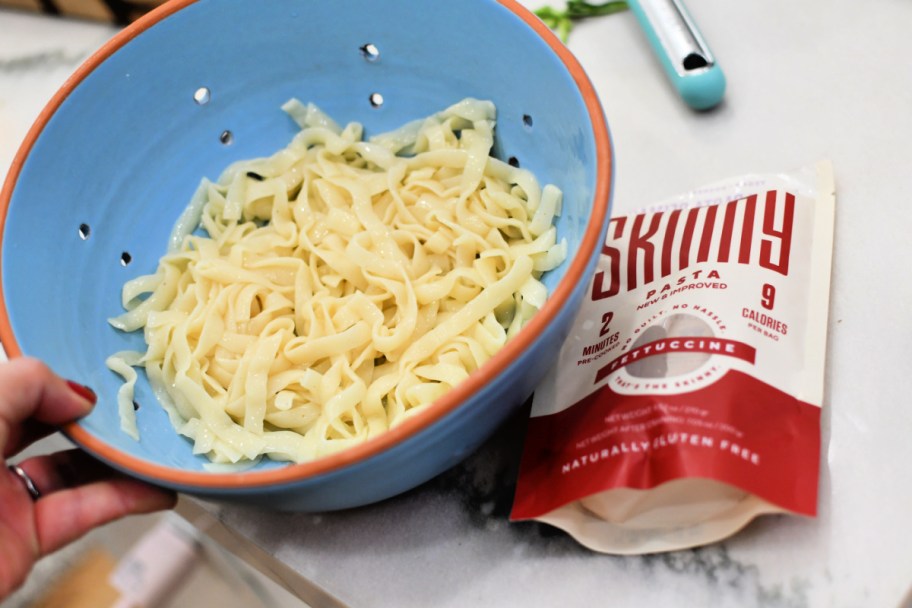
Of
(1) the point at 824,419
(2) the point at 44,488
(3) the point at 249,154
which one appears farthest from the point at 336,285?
(1) the point at 824,419

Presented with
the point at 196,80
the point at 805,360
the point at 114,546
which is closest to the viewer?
the point at 805,360

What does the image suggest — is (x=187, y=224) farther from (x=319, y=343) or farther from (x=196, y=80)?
(x=319, y=343)

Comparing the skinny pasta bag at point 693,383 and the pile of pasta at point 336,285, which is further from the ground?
the pile of pasta at point 336,285

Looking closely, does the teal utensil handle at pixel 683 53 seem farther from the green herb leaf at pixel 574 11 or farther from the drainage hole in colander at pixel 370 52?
the drainage hole in colander at pixel 370 52

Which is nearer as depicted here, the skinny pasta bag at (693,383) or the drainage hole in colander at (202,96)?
the skinny pasta bag at (693,383)

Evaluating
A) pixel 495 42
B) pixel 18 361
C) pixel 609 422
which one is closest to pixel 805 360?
pixel 609 422

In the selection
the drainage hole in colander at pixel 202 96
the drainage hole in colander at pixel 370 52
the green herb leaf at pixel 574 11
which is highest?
the drainage hole in colander at pixel 202 96

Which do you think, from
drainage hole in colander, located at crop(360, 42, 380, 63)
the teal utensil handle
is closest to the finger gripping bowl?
drainage hole in colander, located at crop(360, 42, 380, 63)

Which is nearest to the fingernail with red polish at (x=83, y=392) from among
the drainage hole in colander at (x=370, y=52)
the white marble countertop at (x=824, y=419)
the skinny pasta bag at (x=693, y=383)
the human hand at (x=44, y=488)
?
the human hand at (x=44, y=488)
